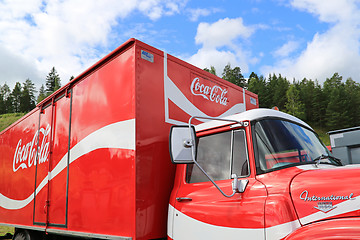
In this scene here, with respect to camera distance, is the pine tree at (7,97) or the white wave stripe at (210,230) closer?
the white wave stripe at (210,230)

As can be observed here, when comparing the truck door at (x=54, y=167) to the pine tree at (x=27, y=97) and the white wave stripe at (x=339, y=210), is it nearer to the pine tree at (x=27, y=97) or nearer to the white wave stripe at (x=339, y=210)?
the white wave stripe at (x=339, y=210)

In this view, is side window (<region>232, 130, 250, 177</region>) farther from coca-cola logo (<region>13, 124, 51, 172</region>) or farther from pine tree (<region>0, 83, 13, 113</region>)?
pine tree (<region>0, 83, 13, 113</region>)

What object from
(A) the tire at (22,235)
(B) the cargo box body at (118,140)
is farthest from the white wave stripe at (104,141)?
(A) the tire at (22,235)

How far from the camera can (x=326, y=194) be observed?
2232mm

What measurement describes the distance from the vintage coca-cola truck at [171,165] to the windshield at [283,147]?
0.04ft

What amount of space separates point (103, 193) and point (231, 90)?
2758 millimetres

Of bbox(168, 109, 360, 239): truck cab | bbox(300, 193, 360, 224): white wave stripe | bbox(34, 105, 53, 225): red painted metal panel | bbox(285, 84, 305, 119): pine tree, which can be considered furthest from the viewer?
bbox(285, 84, 305, 119): pine tree

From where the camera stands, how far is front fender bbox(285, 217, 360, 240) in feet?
6.43

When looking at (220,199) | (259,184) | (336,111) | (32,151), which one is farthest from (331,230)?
(336,111)

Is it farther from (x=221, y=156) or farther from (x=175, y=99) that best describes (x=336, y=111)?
(x=221, y=156)

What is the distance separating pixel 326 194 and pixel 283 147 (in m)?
0.69

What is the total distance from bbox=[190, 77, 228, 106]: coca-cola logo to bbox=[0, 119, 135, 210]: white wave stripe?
1.26 meters

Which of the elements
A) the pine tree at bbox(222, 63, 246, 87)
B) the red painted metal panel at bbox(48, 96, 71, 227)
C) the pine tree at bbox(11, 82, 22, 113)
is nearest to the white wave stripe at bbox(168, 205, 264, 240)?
the red painted metal panel at bbox(48, 96, 71, 227)

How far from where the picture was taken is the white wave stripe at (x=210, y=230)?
7.58ft
